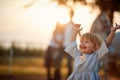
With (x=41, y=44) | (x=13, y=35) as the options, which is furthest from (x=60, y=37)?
(x=13, y=35)

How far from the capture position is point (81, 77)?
2250 millimetres

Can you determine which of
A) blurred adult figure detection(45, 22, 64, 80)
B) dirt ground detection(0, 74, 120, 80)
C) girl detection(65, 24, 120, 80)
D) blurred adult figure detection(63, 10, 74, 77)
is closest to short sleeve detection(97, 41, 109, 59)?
girl detection(65, 24, 120, 80)

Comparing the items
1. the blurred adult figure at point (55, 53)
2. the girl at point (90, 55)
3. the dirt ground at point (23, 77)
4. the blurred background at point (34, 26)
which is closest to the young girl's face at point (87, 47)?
the girl at point (90, 55)

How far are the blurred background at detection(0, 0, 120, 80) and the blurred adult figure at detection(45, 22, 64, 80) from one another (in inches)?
1.0

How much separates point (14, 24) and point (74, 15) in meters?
0.38

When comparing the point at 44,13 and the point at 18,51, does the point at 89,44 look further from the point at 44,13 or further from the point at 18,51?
the point at 18,51

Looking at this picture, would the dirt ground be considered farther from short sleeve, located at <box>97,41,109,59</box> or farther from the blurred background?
short sleeve, located at <box>97,41,109,59</box>

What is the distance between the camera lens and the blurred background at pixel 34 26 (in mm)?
2525

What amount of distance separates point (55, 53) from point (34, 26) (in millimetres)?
213

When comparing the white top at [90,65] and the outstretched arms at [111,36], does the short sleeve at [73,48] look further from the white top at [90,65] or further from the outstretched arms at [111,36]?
the outstretched arms at [111,36]

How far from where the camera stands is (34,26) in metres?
2.64

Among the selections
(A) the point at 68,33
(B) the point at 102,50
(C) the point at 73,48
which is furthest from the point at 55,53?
(B) the point at 102,50

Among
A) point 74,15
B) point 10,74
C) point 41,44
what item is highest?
point 74,15

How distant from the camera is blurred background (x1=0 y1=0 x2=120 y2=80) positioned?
8.29 feet
